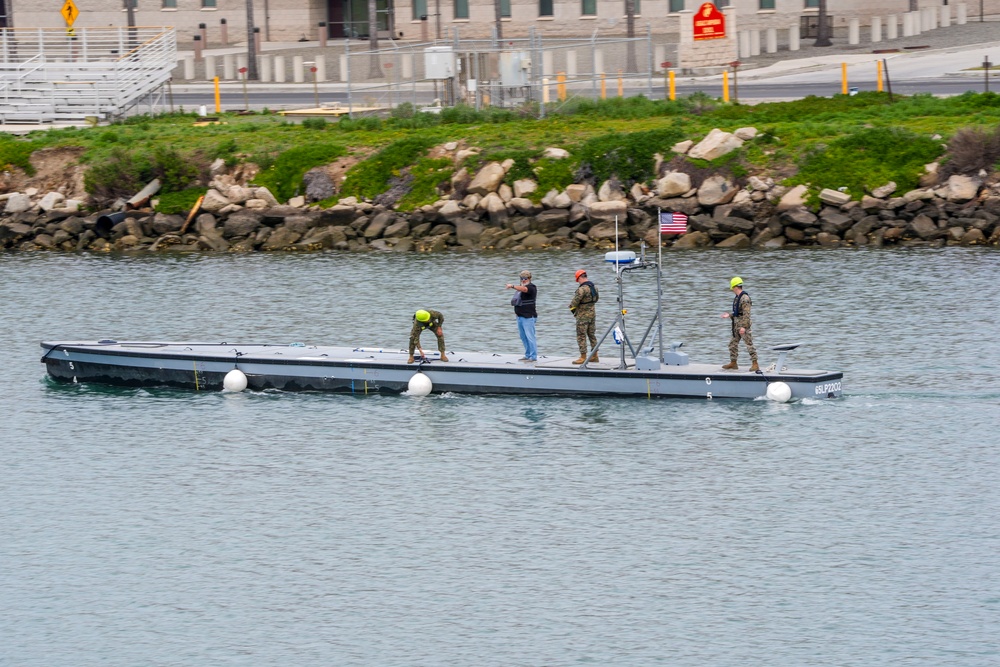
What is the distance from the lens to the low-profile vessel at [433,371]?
32094 mm

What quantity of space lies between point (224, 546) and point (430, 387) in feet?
29.6

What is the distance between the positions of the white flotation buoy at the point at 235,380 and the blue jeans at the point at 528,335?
6.63 metres

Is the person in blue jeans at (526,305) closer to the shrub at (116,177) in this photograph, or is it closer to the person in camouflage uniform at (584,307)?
the person in camouflage uniform at (584,307)

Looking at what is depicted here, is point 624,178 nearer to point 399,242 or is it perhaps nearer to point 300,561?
point 399,242

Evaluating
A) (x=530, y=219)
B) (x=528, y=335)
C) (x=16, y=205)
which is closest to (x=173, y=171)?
→ (x=16, y=205)

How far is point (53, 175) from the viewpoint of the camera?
191 ft

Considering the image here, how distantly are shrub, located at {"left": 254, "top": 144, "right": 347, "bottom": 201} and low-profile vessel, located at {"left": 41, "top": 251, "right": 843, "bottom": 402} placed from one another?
1876 centimetres

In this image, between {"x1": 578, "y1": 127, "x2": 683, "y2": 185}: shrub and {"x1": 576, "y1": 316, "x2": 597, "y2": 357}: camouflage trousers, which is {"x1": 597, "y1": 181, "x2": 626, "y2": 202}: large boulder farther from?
{"x1": 576, "y1": 316, "x2": 597, "y2": 357}: camouflage trousers

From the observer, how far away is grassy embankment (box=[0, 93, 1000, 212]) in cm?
5044

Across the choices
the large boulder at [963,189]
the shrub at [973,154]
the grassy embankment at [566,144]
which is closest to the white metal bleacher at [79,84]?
the grassy embankment at [566,144]

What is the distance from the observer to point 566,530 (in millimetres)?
25984

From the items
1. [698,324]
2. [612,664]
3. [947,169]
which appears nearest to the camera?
[612,664]

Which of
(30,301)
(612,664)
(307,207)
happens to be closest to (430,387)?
(612,664)

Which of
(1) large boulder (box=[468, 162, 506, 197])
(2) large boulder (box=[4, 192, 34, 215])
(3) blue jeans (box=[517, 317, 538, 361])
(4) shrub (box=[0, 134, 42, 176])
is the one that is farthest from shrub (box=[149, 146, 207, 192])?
(3) blue jeans (box=[517, 317, 538, 361])
